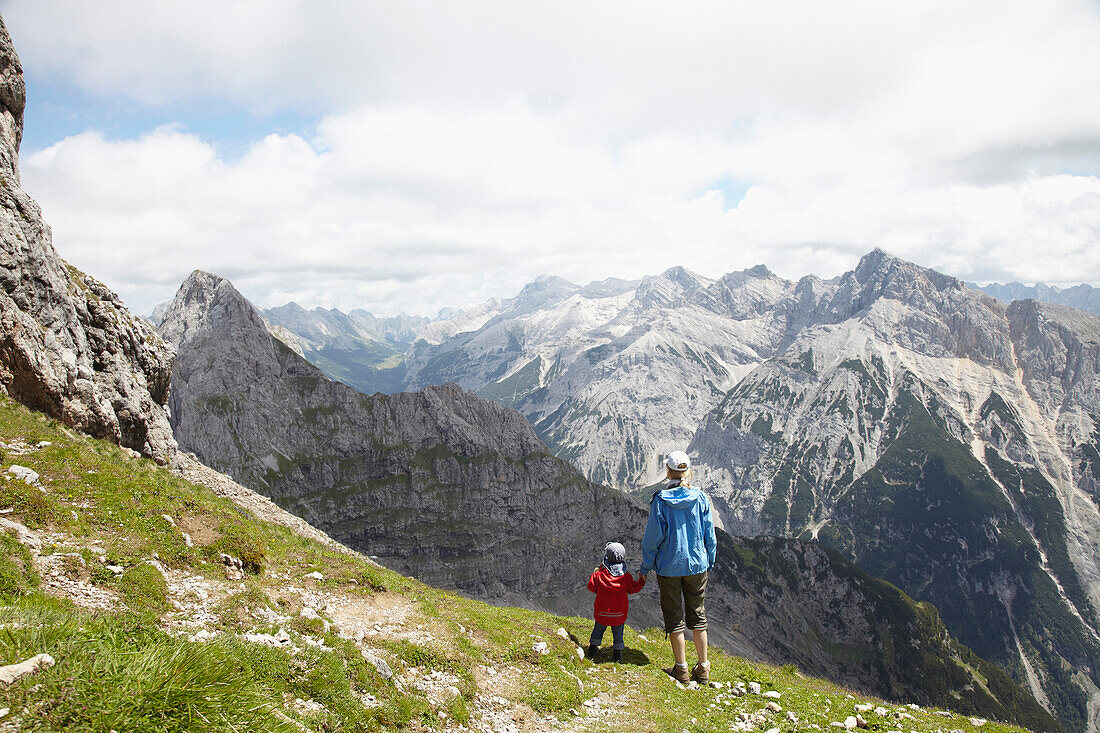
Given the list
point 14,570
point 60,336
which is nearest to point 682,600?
point 14,570

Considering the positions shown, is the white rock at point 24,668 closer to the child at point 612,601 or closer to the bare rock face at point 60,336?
the child at point 612,601

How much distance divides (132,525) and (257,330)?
209633mm

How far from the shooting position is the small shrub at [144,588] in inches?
460

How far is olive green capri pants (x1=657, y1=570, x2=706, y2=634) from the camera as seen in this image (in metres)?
15.5

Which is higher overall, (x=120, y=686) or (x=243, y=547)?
(x=120, y=686)

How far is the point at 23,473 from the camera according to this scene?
15336 millimetres

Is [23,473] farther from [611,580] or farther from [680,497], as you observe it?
[680,497]

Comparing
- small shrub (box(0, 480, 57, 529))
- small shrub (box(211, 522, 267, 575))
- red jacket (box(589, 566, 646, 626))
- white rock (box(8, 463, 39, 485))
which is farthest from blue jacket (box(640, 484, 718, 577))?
white rock (box(8, 463, 39, 485))

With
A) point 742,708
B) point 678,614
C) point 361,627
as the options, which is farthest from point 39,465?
point 742,708

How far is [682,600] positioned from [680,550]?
6.02 feet

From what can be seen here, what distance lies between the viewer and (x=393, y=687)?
1162cm

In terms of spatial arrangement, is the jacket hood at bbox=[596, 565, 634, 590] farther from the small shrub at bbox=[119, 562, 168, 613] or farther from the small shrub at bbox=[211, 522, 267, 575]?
the small shrub at bbox=[119, 562, 168, 613]

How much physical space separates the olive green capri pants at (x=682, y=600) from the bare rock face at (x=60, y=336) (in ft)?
106

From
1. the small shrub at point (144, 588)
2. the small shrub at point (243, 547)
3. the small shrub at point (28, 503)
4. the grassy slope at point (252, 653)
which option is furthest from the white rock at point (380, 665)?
the small shrub at point (28, 503)
